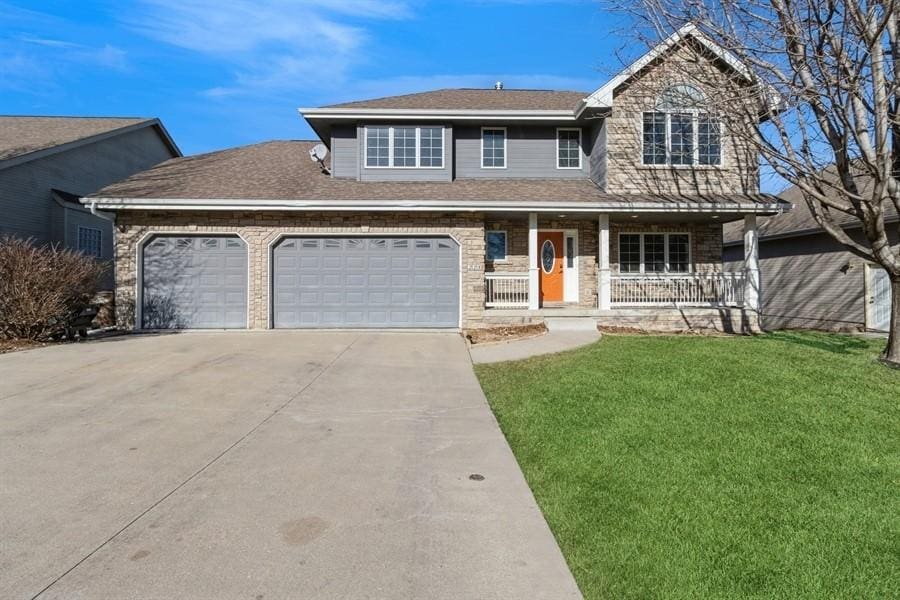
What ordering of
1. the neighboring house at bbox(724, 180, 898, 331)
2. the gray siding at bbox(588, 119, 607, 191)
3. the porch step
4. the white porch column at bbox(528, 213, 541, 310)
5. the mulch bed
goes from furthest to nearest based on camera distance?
the neighboring house at bbox(724, 180, 898, 331), the gray siding at bbox(588, 119, 607, 191), the white porch column at bbox(528, 213, 541, 310), the porch step, the mulch bed

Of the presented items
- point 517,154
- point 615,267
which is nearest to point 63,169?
point 517,154

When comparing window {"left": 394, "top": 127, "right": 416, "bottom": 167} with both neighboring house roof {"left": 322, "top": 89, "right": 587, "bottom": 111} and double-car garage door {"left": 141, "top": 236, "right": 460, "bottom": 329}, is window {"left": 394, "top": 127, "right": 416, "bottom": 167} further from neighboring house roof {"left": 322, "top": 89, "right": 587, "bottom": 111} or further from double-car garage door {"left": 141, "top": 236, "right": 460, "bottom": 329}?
double-car garage door {"left": 141, "top": 236, "right": 460, "bottom": 329}

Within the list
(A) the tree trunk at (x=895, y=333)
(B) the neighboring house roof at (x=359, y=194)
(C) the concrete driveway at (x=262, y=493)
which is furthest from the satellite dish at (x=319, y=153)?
(A) the tree trunk at (x=895, y=333)

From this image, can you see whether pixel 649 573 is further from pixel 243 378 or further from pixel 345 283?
pixel 345 283

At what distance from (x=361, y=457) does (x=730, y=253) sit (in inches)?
857

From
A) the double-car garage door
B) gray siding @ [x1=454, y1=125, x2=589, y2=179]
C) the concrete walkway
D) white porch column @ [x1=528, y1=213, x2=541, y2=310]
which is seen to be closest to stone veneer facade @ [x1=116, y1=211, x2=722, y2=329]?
the double-car garage door

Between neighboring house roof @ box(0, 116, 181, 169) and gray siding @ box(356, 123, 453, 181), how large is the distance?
10846 millimetres

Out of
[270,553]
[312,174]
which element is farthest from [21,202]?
[270,553]

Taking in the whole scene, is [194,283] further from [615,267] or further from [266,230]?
[615,267]

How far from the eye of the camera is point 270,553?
312cm

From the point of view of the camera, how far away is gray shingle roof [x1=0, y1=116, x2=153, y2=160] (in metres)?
17.1

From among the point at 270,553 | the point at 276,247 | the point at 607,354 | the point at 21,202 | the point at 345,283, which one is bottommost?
the point at 270,553

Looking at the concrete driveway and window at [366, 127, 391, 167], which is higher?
window at [366, 127, 391, 167]

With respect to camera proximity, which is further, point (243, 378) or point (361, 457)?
point (243, 378)
